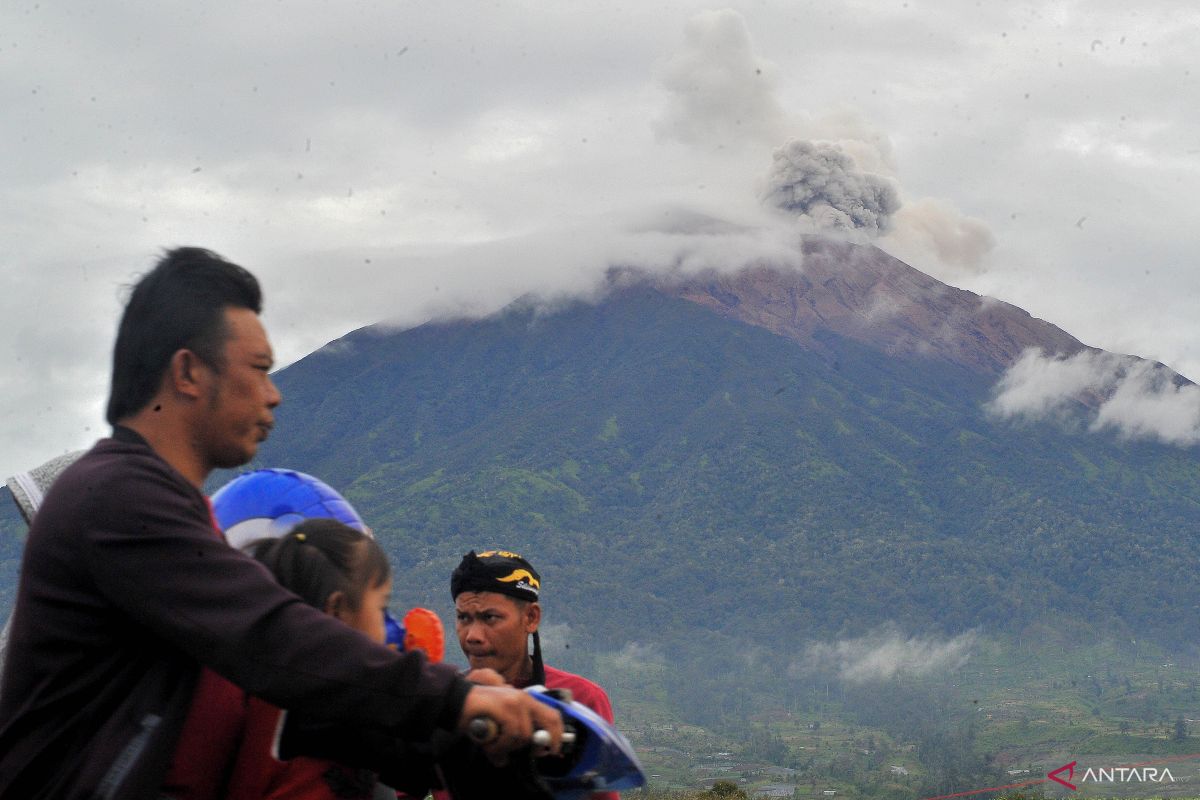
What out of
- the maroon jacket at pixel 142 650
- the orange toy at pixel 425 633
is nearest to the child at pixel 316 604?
the orange toy at pixel 425 633

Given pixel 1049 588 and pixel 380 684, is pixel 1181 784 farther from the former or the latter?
pixel 380 684

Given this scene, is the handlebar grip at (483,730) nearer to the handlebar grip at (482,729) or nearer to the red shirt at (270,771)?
the handlebar grip at (482,729)

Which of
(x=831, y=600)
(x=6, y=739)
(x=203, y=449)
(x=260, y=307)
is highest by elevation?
(x=831, y=600)

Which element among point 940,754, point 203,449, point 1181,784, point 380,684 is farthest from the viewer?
point 940,754

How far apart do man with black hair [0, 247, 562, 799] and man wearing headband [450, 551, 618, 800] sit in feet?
9.14

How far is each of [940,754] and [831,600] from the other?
219ft

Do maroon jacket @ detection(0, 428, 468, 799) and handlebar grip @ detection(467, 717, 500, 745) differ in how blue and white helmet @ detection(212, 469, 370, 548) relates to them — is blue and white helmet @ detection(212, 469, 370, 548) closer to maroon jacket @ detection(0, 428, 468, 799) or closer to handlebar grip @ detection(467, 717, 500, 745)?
maroon jacket @ detection(0, 428, 468, 799)

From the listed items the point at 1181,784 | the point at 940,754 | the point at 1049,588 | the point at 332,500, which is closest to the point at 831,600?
the point at 1049,588

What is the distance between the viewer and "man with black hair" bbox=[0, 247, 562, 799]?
2684mm

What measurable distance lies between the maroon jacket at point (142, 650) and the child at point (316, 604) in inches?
11.9

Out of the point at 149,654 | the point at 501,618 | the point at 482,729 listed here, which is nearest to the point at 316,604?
the point at 149,654

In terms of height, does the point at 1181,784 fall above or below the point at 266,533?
above

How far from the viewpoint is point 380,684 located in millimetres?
2684

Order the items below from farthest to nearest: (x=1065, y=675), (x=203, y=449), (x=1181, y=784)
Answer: (x=1065, y=675) → (x=1181, y=784) → (x=203, y=449)
